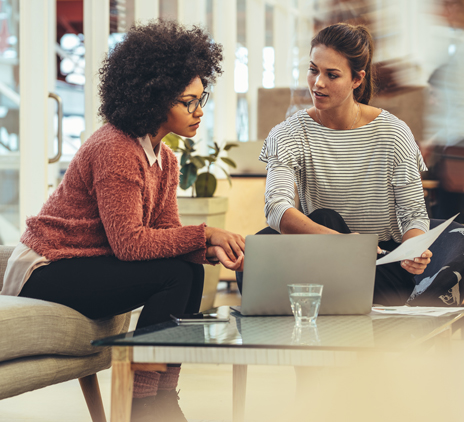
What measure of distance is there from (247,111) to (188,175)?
3.04 m

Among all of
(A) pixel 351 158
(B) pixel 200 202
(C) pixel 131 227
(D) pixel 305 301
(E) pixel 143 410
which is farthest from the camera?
(B) pixel 200 202

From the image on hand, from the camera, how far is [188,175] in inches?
125

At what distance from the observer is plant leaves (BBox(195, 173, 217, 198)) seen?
3.29 metres

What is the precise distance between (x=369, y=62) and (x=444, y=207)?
6.23 ft

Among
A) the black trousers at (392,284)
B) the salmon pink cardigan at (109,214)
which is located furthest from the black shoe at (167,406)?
the black trousers at (392,284)

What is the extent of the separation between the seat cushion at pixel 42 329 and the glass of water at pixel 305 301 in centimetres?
49

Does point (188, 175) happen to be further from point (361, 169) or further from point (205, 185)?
point (361, 169)

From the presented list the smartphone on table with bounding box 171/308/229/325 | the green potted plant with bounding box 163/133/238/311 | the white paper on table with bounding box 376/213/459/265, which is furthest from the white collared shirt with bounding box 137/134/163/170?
the green potted plant with bounding box 163/133/238/311

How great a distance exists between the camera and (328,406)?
51cm

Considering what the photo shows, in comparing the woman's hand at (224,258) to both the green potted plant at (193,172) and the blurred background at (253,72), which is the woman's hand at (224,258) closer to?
the blurred background at (253,72)

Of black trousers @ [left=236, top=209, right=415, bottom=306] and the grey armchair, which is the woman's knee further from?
the grey armchair

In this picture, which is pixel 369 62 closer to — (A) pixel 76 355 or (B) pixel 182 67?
(B) pixel 182 67

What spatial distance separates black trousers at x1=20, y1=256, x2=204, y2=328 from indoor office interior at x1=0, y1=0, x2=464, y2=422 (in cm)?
20

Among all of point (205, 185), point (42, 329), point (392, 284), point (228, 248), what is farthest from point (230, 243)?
point (205, 185)
